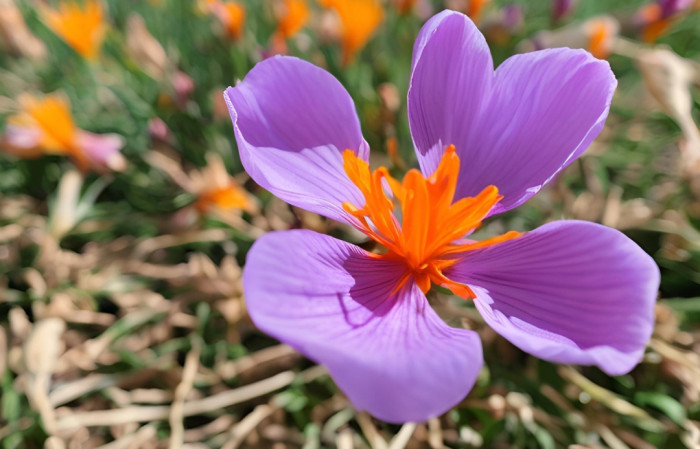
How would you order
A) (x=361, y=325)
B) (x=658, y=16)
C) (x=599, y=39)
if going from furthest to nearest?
1. (x=658, y=16)
2. (x=599, y=39)
3. (x=361, y=325)

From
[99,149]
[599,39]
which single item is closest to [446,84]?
[599,39]

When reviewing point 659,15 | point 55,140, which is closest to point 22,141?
point 55,140

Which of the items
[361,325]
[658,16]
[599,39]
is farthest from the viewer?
[658,16]

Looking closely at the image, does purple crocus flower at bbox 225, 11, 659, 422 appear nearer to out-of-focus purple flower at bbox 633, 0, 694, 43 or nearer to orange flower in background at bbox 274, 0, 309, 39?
orange flower in background at bbox 274, 0, 309, 39

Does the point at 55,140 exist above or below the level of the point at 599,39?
below

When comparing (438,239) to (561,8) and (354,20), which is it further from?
(561,8)

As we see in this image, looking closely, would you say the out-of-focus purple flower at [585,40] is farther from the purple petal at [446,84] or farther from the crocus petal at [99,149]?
the crocus petal at [99,149]

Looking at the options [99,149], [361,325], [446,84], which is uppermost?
[446,84]

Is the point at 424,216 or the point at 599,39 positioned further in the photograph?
the point at 599,39
